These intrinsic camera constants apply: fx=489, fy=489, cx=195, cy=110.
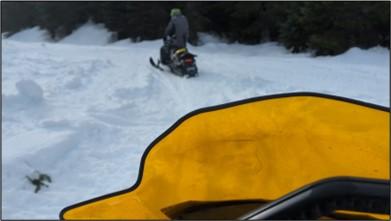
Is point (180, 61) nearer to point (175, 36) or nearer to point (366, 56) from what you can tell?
point (175, 36)

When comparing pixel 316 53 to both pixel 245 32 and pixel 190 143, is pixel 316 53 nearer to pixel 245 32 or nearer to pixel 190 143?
pixel 245 32

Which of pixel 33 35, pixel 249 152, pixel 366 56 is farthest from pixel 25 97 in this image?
pixel 33 35

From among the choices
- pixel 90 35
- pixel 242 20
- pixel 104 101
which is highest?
pixel 242 20

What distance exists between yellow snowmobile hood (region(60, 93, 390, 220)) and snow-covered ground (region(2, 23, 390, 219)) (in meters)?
2.56

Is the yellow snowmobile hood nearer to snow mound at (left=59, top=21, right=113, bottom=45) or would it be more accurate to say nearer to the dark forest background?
the dark forest background

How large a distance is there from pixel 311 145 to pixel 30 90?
678cm

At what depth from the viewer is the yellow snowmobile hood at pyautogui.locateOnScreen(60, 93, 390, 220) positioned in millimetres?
1697

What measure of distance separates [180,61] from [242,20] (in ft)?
37.1

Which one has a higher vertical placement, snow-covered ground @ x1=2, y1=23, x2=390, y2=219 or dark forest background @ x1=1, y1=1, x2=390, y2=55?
dark forest background @ x1=1, y1=1, x2=390, y2=55

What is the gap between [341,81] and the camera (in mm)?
10047

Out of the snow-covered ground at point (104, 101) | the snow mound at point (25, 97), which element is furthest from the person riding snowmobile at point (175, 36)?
the snow mound at point (25, 97)

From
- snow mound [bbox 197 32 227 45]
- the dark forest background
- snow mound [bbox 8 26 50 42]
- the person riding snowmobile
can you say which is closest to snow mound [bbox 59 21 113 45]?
the dark forest background

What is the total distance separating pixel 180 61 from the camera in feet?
34.7

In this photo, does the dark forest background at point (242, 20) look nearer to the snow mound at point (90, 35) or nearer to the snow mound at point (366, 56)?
the snow mound at point (90, 35)
